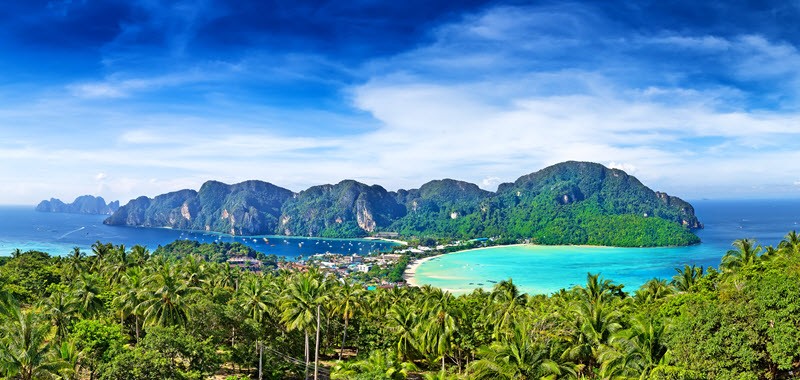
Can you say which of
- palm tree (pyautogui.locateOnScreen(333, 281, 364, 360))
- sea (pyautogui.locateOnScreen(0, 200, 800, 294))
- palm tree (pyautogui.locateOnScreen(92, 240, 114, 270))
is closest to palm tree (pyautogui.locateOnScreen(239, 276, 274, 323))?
palm tree (pyautogui.locateOnScreen(333, 281, 364, 360))

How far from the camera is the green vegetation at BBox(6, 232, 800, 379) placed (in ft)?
58.1

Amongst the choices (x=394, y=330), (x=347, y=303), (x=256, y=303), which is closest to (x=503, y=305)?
(x=394, y=330)

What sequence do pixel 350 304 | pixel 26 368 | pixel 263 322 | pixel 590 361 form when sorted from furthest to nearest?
pixel 350 304 → pixel 263 322 → pixel 590 361 → pixel 26 368

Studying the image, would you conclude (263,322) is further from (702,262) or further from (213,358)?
(702,262)

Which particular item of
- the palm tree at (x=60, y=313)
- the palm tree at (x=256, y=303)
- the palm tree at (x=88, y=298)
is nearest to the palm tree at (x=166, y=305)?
the palm tree at (x=60, y=313)

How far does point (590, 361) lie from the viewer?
27.4 meters

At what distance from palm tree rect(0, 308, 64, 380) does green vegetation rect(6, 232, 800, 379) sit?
0.05m

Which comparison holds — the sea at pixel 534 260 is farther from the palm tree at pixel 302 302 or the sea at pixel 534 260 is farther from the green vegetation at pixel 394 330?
the palm tree at pixel 302 302

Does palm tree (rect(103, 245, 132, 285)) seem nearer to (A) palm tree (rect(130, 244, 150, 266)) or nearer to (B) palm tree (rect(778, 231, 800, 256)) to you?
(A) palm tree (rect(130, 244, 150, 266))

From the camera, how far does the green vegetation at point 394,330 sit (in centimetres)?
1772

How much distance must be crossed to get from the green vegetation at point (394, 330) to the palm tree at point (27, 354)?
2.0 inches

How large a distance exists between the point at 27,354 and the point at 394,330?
72.8 ft

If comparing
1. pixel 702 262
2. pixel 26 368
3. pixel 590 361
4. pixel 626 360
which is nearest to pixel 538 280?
pixel 702 262

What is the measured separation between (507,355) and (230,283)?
36.9 m
